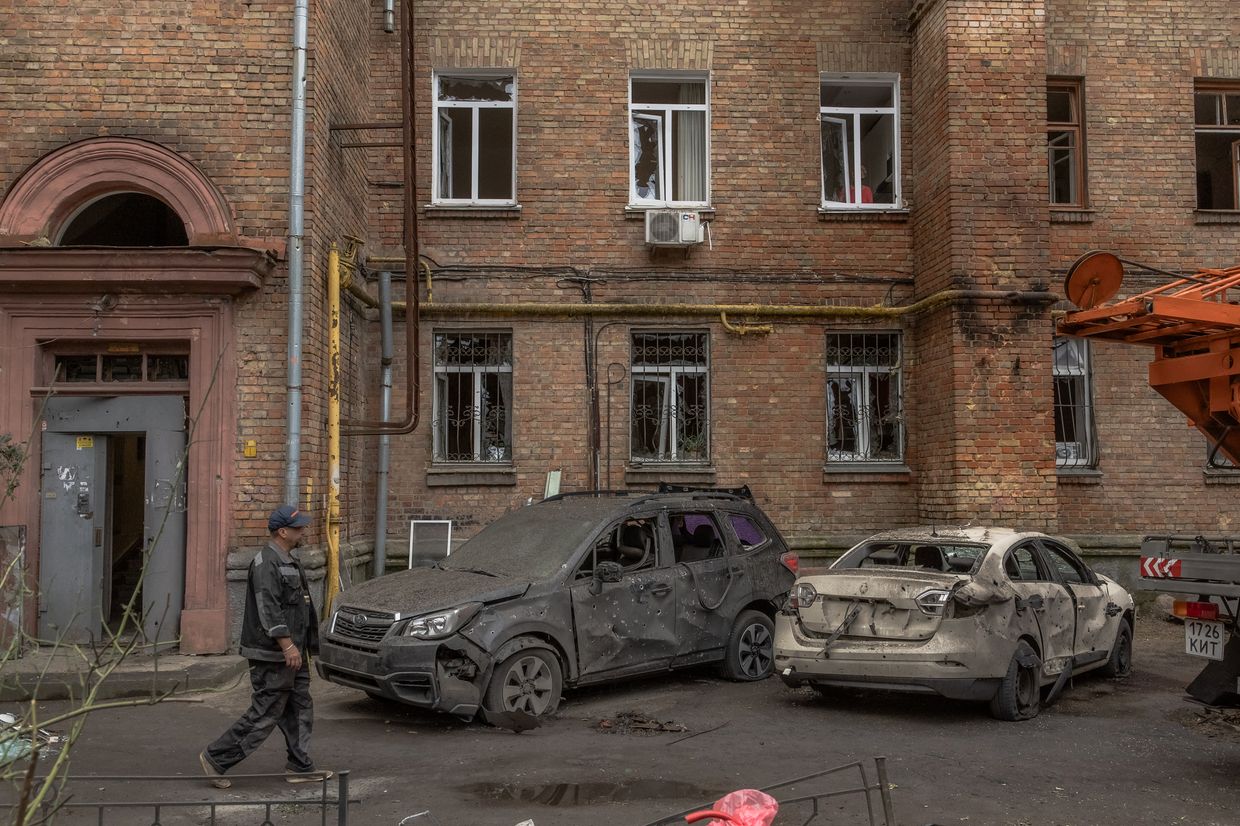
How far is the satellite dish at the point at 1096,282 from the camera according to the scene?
284 inches

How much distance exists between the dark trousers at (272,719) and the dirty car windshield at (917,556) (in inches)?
168

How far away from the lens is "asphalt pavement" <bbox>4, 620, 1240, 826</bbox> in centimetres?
560

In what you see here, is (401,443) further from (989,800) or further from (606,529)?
(989,800)

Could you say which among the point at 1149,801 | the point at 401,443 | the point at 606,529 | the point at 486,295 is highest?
the point at 486,295

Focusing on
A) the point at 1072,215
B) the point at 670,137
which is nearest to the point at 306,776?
the point at 670,137

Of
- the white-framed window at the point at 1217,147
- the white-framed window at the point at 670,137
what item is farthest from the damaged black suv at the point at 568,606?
the white-framed window at the point at 1217,147

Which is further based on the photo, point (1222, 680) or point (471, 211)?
point (471, 211)

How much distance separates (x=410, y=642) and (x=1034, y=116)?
935 centimetres

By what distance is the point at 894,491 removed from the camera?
1275 cm

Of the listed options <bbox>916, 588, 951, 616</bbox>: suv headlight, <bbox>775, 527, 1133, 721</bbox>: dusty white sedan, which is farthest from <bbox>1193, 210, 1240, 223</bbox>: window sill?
<bbox>916, 588, 951, 616</bbox>: suv headlight

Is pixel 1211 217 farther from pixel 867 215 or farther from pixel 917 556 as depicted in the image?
pixel 917 556

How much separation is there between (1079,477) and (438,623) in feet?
28.6

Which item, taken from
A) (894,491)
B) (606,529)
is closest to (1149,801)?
(606,529)

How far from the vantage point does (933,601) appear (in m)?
7.43
